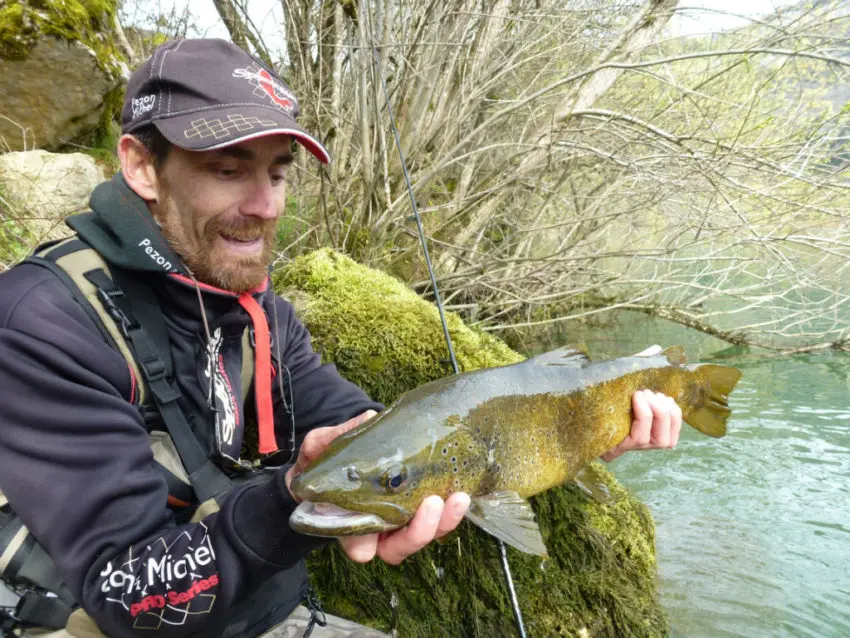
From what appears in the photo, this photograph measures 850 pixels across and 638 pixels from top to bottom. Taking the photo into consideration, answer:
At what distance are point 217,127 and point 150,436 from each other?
107cm

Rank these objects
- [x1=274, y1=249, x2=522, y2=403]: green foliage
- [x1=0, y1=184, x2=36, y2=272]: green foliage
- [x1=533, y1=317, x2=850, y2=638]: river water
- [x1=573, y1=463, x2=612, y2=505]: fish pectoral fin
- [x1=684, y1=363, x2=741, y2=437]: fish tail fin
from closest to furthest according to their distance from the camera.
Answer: [x1=573, y1=463, x2=612, y2=505]: fish pectoral fin, [x1=684, y1=363, x2=741, y2=437]: fish tail fin, [x1=274, y1=249, x2=522, y2=403]: green foliage, [x1=533, y1=317, x2=850, y2=638]: river water, [x1=0, y1=184, x2=36, y2=272]: green foliage

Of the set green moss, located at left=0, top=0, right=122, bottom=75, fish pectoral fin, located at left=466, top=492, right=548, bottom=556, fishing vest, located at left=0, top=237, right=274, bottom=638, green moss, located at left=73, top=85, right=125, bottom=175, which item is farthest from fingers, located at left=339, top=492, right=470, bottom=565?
green moss, located at left=0, top=0, right=122, bottom=75

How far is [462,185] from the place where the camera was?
720 centimetres

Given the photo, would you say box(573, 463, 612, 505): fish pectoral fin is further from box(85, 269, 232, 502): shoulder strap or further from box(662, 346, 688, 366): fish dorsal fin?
box(85, 269, 232, 502): shoulder strap

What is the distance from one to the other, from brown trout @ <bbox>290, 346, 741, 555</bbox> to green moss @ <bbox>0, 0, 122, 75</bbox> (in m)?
6.94

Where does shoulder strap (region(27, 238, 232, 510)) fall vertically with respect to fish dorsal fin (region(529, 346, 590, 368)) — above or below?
above

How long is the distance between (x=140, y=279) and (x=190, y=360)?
1.09ft

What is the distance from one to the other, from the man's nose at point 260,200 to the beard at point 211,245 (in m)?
0.03

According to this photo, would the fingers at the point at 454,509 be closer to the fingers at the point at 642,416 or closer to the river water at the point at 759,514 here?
the fingers at the point at 642,416

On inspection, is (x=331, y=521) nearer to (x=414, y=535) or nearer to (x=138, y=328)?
(x=414, y=535)

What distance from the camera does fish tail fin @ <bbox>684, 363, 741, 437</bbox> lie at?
115 inches

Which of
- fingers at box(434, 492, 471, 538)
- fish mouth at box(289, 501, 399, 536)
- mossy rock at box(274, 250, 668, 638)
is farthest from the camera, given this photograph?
mossy rock at box(274, 250, 668, 638)

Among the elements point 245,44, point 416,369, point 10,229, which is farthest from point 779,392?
point 10,229

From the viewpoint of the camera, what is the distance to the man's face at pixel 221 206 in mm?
2023
